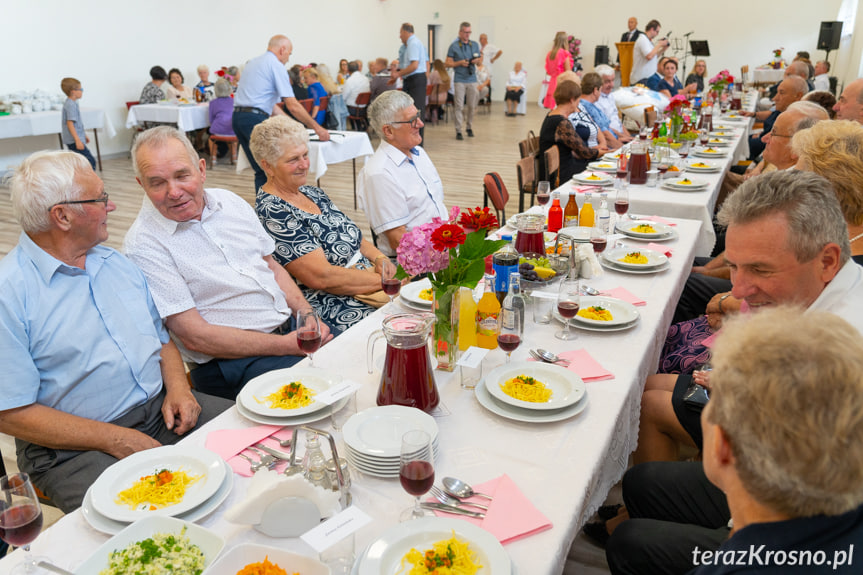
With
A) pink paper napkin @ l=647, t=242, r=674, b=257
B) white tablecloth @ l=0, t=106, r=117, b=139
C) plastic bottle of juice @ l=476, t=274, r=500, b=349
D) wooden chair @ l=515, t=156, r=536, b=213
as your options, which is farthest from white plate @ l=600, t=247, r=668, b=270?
white tablecloth @ l=0, t=106, r=117, b=139

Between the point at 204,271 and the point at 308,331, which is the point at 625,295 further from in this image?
the point at 204,271

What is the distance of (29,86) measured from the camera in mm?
8172

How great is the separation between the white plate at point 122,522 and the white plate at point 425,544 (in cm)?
36

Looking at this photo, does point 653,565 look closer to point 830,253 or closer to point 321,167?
point 830,253

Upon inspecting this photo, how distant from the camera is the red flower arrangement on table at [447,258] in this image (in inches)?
62.2

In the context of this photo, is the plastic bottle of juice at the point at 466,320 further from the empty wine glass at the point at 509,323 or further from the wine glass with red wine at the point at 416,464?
the wine glass with red wine at the point at 416,464

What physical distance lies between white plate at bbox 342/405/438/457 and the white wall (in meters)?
8.72

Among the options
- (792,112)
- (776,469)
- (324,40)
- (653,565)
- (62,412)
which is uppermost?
(324,40)

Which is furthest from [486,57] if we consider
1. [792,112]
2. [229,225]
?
[229,225]

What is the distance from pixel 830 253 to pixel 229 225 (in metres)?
1.94

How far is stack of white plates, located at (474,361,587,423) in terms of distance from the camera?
153 cm

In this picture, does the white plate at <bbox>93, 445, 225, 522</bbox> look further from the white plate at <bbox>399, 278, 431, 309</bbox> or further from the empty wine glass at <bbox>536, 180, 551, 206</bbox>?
the empty wine glass at <bbox>536, 180, 551, 206</bbox>

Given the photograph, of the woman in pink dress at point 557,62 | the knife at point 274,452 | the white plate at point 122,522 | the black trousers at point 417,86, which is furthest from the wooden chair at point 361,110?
the white plate at point 122,522

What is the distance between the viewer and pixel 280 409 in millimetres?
1542
